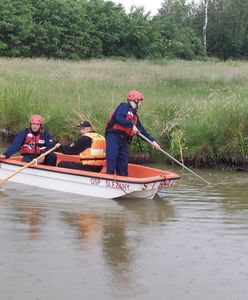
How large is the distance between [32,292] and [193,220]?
131 inches

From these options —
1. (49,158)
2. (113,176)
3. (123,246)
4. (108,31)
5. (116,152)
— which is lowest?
(123,246)

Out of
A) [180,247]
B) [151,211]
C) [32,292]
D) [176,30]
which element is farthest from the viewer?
[176,30]

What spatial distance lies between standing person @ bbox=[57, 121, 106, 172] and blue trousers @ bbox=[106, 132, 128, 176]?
13 centimetres

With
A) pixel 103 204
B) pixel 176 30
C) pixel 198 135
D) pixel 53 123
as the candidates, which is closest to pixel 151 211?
pixel 103 204

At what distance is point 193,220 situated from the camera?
8188mm

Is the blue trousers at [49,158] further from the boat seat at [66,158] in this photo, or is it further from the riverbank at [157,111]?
the riverbank at [157,111]

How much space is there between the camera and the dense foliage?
129 ft

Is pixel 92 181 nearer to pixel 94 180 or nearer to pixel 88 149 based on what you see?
pixel 94 180

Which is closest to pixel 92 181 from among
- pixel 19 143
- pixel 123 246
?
pixel 19 143

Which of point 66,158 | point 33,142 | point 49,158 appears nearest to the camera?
point 33,142

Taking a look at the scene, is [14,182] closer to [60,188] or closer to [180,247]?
[60,188]

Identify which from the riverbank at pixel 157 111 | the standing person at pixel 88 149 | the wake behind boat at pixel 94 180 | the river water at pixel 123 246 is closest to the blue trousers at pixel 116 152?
the standing person at pixel 88 149

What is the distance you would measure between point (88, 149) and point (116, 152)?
1.49 ft

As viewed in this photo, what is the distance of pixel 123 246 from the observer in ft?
22.5
